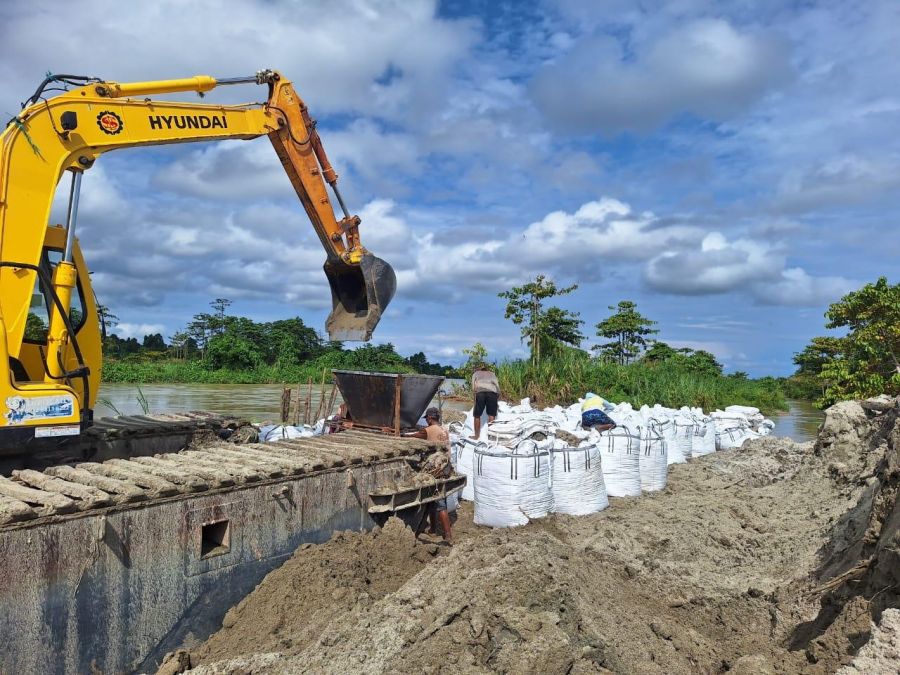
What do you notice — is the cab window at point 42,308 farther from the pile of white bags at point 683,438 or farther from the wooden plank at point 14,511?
the pile of white bags at point 683,438

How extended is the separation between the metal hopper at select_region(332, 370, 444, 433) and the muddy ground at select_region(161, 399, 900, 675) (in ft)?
4.32

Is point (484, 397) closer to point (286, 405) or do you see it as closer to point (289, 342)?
point (286, 405)

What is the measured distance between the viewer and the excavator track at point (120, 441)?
484cm

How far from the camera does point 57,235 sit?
4.99 metres

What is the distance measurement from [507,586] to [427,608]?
0.45 meters

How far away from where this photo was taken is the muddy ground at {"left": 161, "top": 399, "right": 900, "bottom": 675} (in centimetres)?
318

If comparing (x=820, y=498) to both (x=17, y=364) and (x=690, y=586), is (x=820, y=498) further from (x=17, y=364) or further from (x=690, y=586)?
(x=17, y=364)

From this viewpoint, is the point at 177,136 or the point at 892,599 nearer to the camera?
the point at 892,599

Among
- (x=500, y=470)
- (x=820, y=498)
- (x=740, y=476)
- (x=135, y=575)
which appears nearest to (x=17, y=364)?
(x=135, y=575)

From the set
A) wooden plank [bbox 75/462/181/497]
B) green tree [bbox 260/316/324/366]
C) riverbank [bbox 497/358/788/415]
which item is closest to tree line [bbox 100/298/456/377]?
green tree [bbox 260/316/324/366]

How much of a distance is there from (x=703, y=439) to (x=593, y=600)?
24.4 feet

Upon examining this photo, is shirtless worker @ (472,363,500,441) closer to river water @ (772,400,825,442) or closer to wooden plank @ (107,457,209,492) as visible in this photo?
wooden plank @ (107,457,209,492)

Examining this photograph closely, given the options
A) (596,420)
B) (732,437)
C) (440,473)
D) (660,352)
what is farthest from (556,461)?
(660,352)

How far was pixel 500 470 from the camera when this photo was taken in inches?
248
